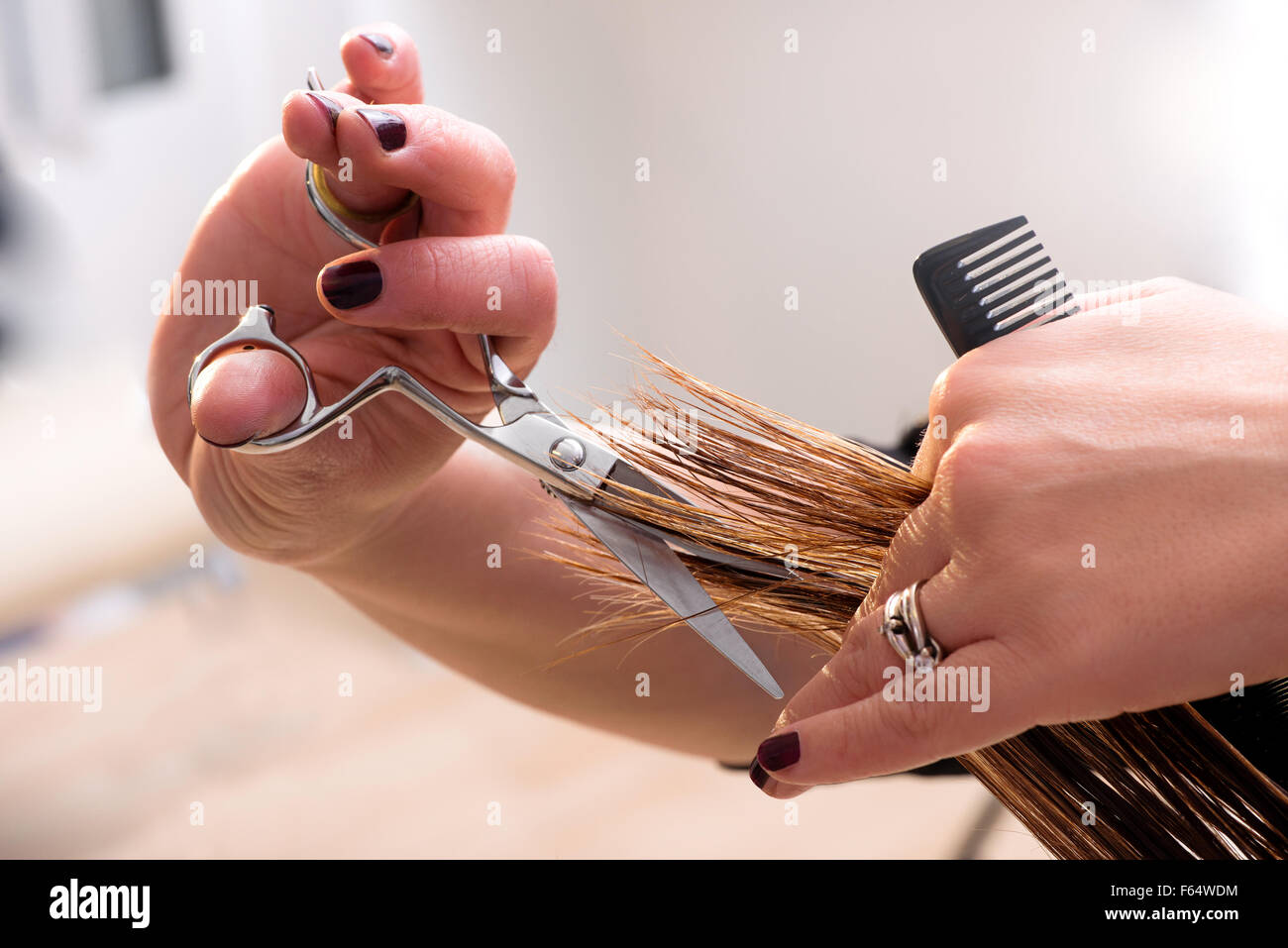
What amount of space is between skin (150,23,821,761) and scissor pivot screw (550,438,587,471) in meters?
0.07

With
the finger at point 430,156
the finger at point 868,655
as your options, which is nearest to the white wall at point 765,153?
the finger at point 430,156

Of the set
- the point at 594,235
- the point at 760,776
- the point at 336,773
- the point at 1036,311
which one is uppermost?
the point at 594,235

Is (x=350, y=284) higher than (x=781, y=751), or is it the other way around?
(x=350, y=284)

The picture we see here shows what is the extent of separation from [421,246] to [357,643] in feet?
5.89

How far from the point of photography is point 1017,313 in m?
0.52

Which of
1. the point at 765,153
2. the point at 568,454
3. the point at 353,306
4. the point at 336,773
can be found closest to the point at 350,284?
the point at 353,306

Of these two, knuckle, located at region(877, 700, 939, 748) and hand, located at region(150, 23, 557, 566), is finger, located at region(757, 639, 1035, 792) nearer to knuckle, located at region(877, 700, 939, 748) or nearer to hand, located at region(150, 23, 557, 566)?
knuckle, located at region(877, 700, 939, 748)

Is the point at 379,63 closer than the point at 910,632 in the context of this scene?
No

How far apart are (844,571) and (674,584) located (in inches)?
3.6

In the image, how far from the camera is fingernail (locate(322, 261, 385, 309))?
51 cm

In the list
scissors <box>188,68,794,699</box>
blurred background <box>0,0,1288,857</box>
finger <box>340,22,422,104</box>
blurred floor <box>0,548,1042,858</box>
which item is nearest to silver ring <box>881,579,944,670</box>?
scissors <box>188,68,794,699</box>

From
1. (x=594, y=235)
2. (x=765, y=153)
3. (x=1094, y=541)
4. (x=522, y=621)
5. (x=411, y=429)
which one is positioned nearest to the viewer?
(x=1094, y=541)

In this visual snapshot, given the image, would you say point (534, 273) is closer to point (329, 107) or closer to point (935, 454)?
point (329, 107)
